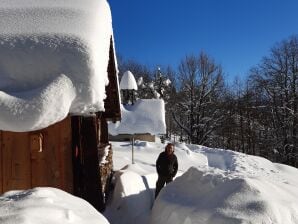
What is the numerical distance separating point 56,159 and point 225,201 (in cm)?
310

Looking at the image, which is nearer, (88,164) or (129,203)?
(88,164)

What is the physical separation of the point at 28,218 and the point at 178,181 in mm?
5223

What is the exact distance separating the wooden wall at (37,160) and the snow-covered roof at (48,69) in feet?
3.41

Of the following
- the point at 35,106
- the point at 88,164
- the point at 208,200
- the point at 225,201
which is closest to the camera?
the point at 35,106

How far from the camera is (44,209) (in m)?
3.48

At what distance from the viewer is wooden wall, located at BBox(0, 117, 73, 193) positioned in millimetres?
7348

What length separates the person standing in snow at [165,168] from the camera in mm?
10195

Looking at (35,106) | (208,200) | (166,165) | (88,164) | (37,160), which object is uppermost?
(35,106)

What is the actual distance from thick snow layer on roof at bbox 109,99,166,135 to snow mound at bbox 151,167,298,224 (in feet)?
76.3

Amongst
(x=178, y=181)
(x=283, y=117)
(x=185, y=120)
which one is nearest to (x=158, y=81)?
(x=185, y=120)

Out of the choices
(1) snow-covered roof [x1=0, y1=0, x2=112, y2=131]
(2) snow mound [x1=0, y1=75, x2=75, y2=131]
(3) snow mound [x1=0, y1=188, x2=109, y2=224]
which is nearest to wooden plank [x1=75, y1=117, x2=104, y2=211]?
(1) snow-covered roof [x1=0, y1=0, x2=112, y2=131]

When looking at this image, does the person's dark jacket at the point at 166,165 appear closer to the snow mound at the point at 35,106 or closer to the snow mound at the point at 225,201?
the snow mound at the point at 225,201

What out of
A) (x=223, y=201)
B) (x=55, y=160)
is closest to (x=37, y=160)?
(x=55, y=160)

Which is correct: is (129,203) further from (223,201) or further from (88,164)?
(223,201)
